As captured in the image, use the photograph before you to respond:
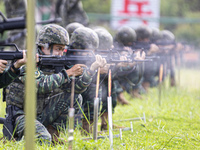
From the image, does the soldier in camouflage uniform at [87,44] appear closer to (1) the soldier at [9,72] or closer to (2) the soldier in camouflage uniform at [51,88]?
(2) the soldier in camouflage uniform at [51,88]

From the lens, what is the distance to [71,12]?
9.73 meters

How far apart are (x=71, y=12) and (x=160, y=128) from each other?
5823mm

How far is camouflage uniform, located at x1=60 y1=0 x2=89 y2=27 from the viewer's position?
958 centimetres

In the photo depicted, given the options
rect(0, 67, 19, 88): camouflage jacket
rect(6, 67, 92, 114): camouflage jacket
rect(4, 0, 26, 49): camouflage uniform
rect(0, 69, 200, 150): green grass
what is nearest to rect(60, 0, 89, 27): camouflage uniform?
rect(4, 0, 26, 49): camouflage uniform

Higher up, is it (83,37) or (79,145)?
Answer: (83,37)

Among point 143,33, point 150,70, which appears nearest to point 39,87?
point 143,33

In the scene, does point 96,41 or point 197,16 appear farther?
point 197,16

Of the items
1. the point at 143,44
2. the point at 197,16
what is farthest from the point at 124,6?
the point at 143,44

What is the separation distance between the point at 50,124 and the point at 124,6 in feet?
64.7

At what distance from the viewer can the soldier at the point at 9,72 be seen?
11.8 ft

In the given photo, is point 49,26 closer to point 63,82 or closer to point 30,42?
point 63,82

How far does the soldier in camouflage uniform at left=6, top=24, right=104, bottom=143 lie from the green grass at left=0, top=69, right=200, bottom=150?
0.88 ft

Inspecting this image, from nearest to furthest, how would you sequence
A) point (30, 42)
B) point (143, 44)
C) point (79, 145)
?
point (30, 42)
point (79, 145)
point (143, 44)

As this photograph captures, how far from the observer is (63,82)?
13.0 feet
